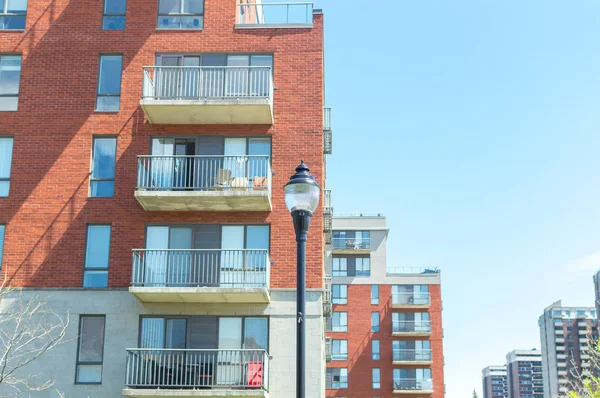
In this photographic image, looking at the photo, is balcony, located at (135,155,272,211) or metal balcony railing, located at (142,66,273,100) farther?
metal balcony railing, located at (142,66,273,100)

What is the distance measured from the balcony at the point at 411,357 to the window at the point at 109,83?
5448 centimetres

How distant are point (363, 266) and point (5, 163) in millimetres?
57598

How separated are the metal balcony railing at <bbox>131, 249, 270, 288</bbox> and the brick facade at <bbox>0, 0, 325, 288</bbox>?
566mm

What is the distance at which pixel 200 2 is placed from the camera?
28.5 meters

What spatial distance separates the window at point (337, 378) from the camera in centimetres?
7581

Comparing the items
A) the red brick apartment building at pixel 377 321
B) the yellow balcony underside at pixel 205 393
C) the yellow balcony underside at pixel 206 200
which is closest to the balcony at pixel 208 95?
the yellow balcony underside at pixel 206 200

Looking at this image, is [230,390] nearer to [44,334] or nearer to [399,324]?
[44,334]

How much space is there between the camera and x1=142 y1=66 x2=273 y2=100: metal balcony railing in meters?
26.7

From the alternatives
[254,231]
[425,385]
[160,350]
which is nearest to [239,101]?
[254,231]

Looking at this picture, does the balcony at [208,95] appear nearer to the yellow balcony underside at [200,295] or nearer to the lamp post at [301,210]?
the yellow balcony underside at [200,295]

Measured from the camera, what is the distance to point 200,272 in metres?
26.0

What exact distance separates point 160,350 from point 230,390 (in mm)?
2442

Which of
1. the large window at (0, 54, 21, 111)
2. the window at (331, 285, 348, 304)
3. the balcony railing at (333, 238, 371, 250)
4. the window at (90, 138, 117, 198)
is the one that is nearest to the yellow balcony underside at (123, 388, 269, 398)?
the window at (90, 138, 117, 198)

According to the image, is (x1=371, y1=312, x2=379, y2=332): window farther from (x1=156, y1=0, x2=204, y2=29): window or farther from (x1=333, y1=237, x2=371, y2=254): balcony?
(x1=156, y1=0, x2=204, y2=29): window
